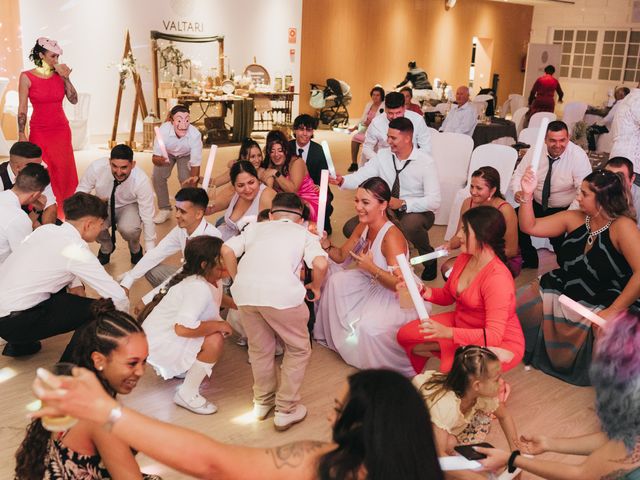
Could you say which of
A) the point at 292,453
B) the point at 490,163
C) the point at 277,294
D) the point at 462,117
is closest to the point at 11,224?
the point at 277,294

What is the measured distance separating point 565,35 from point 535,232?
16.6 meters

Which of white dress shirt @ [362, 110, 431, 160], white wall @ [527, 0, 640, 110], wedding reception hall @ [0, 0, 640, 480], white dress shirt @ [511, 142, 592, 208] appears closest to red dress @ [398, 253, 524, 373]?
wedding reception hall @ [0, 0, 640, 480]

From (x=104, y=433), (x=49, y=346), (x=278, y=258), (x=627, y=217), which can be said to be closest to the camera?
(x=104, y=433)

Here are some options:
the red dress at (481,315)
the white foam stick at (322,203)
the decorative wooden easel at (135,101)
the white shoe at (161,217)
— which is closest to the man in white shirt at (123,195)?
the white shoe at (161,217)

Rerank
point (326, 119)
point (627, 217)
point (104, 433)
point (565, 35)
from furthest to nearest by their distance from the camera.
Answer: point (565, 35) → point (326, 119) → point (627, 217) → point (104, 433)

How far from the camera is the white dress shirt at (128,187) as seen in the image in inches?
184

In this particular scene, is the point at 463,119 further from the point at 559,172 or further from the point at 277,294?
the point at 277,294

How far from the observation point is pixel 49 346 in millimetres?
3672

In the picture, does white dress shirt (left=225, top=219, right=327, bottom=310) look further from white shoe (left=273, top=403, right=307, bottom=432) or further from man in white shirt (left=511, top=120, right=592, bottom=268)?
man in white shirt (left=511, top=120, right=592, bottom=268)

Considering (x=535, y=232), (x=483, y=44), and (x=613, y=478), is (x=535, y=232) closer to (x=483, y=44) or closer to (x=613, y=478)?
(x=613, y=478)

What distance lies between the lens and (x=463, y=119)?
8.83 metres

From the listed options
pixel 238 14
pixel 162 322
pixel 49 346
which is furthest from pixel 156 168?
pixel 238 14

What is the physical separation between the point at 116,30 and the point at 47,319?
816cm

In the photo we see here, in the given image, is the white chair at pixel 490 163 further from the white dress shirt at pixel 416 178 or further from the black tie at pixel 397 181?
the black tie at pixel 397 181
